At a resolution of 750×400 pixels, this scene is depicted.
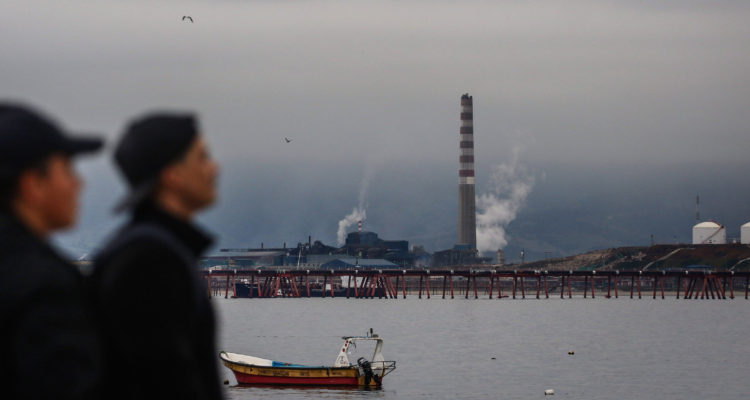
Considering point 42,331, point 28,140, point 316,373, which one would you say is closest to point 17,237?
point 28,140

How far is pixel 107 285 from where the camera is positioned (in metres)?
5.09

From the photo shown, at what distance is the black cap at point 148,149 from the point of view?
216 inches

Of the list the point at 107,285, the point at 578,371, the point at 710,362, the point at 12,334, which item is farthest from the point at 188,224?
the point at 710,362

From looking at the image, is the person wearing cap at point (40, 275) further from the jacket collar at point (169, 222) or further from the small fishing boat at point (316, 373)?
the small fishing boat at point (316, 373)

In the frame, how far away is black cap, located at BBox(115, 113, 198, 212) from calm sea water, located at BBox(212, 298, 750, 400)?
6033cm

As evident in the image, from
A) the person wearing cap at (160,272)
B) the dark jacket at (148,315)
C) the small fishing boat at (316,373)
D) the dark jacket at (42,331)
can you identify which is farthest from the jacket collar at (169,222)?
the small fishing boat at (316,373)

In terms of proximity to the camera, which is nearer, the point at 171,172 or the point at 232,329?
the point at 171,172

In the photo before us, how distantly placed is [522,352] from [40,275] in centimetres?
10911

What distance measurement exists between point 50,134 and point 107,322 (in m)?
0.77

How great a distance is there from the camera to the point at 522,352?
11244cm

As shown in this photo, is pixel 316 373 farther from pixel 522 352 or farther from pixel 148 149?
pixel 148 149

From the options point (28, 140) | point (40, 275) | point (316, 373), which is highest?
point (28, 140)

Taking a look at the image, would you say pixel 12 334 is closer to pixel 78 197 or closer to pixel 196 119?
pixel 78 197

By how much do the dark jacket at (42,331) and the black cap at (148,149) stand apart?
0.56 meters
